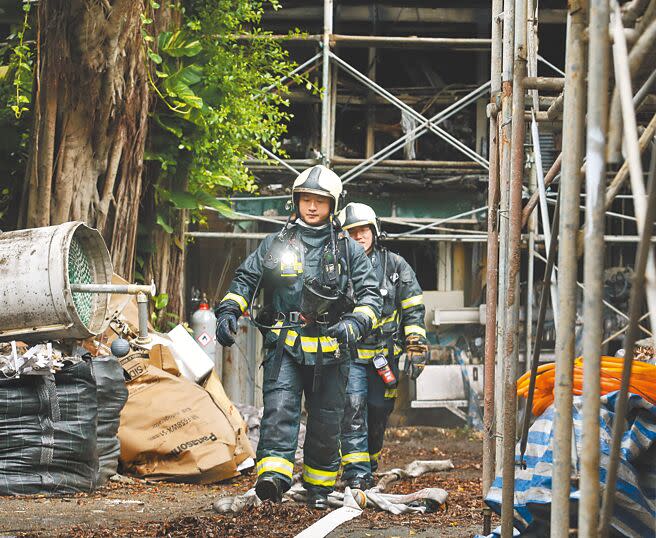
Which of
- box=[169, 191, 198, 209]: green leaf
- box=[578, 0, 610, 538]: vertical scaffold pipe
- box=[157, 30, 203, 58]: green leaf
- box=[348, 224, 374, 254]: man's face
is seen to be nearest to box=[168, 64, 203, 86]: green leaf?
box=[157, 30, 203, 58]: green leaf

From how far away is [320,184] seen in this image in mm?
6293

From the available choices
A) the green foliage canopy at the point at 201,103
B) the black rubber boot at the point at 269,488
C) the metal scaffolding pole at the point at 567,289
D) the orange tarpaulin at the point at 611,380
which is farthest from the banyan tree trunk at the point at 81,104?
the metal scaffolding pole at the point at 567,289

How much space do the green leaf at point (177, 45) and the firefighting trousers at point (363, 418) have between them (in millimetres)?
3185

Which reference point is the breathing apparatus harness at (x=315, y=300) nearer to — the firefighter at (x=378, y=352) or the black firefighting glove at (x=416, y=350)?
the firefighter at (x=378, y=352)

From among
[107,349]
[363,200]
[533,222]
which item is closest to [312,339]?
[107,349]

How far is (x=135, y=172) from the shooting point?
848 cm

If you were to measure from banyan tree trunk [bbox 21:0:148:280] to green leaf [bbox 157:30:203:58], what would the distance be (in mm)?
622

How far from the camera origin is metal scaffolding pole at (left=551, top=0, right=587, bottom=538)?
9.07ft

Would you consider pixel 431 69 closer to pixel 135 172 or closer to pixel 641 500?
pixel 135 172

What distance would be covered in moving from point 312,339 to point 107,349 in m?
2.34

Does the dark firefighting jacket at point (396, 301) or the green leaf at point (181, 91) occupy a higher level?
the green leaf at point (181, 91)

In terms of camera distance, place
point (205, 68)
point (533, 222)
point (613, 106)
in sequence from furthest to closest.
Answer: point (533, 222) → point (205, 68) → point (613, 106)

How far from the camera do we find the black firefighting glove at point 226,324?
19.4 ft

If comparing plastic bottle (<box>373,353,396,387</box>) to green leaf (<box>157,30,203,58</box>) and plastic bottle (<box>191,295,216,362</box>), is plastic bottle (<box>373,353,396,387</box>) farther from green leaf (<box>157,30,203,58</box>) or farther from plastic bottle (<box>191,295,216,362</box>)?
plastic bottle (<box>191,295,216,362</box>)
